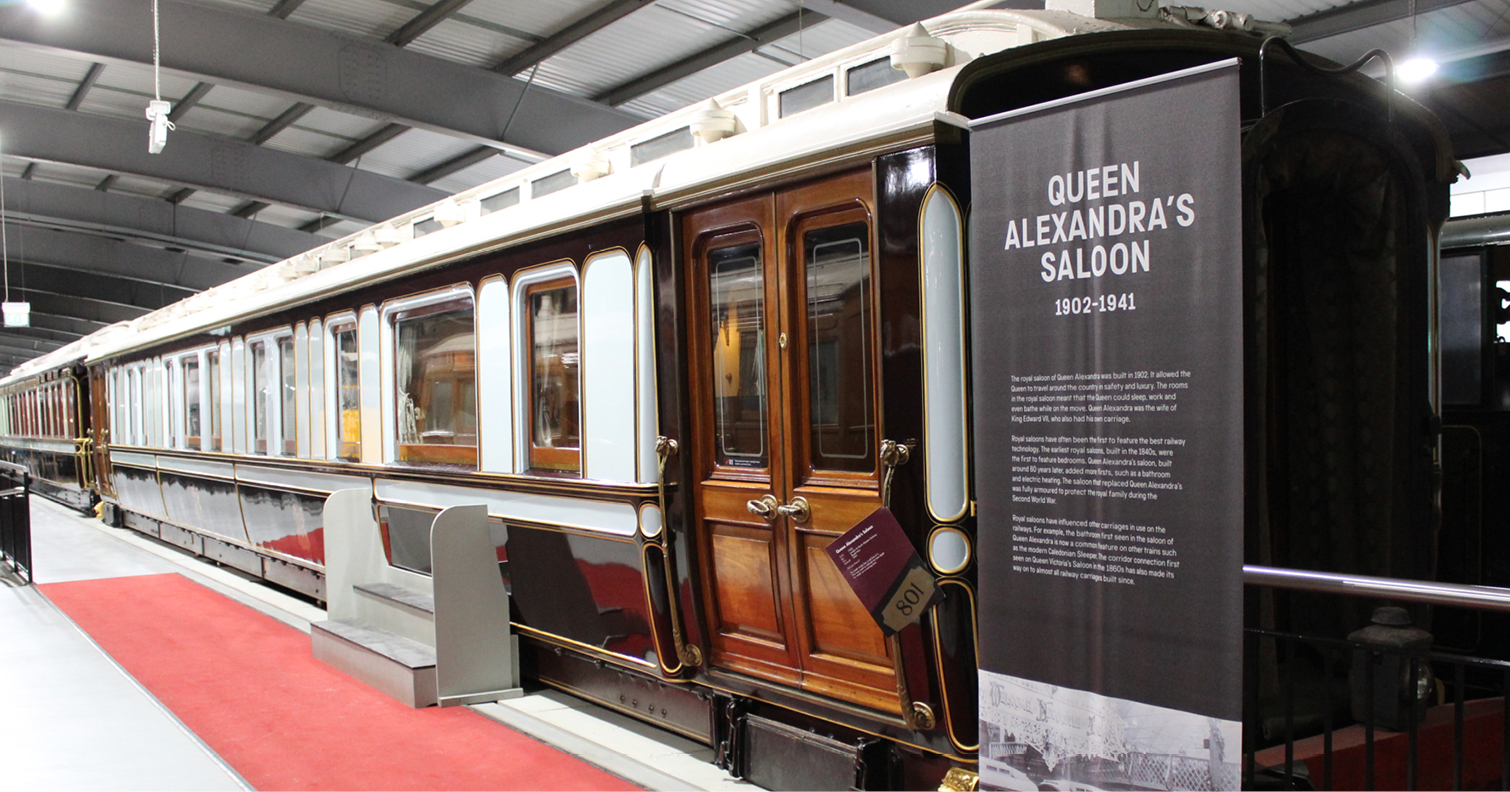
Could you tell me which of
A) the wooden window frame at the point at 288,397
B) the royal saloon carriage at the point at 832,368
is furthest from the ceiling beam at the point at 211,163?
the royal saloon carriage at the point at 832,368

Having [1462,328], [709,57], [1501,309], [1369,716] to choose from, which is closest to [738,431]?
[1369,716]

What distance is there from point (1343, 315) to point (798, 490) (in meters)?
2.13

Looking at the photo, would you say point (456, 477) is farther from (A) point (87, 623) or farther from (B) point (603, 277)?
(A) point (87, 623)

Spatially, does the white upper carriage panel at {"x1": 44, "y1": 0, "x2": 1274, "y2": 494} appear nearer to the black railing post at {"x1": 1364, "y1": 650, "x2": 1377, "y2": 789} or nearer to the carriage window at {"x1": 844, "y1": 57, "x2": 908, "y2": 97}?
the carriage window at {"x1": 844, "y1": 57, "x2": 908, "y2": 97}

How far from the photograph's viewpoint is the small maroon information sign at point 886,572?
335 cm

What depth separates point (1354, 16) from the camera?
8.22 m

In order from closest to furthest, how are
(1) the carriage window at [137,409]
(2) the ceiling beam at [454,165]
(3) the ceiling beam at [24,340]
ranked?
1. (1) the carriage window at [137,409]
2. (2) the ceiling beam at [454,165]
3. (3) the ceiling beam at [24,340]

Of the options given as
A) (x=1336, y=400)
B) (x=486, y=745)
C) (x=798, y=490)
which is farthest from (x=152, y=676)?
(x=1336, y=400)

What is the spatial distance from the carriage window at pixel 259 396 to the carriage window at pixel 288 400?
0.41 meters

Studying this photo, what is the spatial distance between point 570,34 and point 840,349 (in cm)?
794

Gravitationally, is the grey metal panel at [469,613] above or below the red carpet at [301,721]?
above

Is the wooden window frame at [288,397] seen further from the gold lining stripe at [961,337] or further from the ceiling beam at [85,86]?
the gold lining stripe at [961,337]

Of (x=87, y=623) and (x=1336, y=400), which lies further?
(x=87, y=623)

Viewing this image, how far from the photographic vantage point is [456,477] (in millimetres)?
6094
